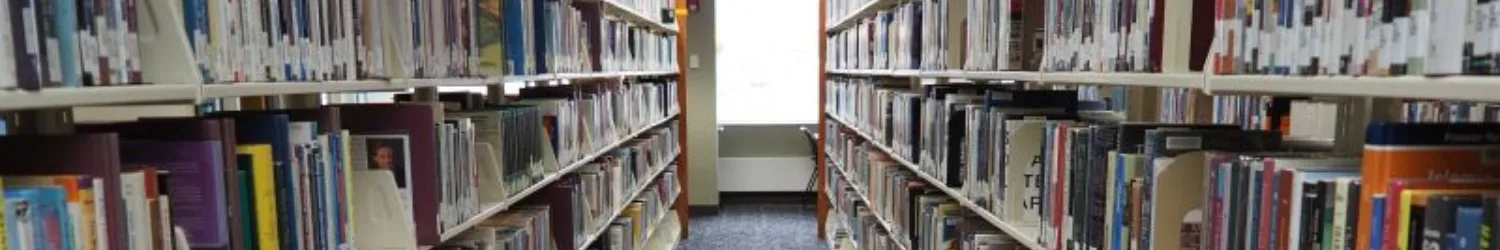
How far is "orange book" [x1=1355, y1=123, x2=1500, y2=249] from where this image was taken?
36.5 inches

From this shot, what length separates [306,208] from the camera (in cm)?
146

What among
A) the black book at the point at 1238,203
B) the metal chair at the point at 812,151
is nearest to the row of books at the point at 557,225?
the black book at the point at 1238,203

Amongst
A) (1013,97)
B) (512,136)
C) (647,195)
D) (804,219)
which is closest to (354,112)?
(512,136)

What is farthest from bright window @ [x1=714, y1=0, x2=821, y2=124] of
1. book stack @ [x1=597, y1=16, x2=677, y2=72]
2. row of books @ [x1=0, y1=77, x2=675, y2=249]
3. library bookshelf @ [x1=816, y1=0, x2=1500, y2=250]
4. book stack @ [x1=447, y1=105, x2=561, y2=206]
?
row of books @ [x1=0, y1=77, x2=675, y2=249]

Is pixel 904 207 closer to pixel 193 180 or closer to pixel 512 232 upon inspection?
pixel 512 232

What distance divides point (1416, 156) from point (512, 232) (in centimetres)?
193

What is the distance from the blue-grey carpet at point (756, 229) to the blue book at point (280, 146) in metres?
3.83

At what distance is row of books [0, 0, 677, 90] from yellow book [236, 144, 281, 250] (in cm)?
9

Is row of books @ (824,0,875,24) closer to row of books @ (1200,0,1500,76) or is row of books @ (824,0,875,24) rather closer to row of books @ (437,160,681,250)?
row of books @ (437,160,681,250)

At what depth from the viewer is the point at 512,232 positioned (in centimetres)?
247

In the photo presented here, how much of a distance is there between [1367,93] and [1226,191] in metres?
0.36

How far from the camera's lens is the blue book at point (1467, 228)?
83cm

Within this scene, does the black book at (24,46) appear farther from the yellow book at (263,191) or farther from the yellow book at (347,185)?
the yellow book at (347,185)

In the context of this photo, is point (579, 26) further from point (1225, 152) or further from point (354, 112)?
point (1225, 152)
